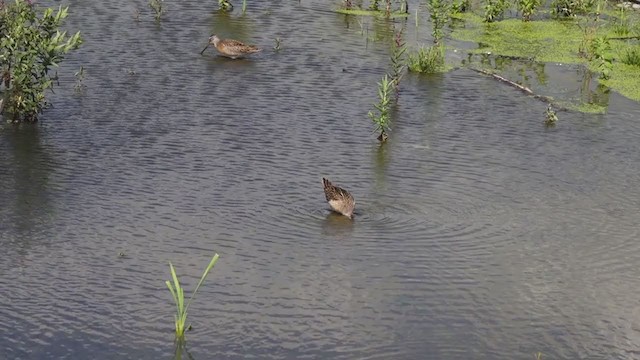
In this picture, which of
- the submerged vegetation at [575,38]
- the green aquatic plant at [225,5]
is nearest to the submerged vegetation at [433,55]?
the submerged vegetation at [575,38]

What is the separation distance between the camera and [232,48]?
16.8 metres

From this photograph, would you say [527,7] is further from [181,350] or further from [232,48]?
[181,350]

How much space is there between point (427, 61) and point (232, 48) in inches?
115

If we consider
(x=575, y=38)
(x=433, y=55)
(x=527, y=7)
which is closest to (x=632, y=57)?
(x=575, y=38)

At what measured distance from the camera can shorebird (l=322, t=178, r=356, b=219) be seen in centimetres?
1085

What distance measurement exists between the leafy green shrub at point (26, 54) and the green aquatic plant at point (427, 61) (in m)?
5.52

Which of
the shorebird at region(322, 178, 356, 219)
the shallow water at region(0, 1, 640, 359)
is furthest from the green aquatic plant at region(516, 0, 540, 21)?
the shorebird at region(322, 178, 356, 219)

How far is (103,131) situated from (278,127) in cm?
215

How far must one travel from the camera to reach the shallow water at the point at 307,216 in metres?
8.80

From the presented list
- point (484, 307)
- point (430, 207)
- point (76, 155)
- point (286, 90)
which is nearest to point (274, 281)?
point (484, 307)

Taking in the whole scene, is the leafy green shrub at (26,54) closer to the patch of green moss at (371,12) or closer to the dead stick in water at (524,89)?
the dead stick in water at (524,89)

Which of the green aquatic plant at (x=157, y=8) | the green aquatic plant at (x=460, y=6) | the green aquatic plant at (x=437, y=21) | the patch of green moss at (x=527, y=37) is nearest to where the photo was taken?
the green aquatic plant at (x=437, y=21)

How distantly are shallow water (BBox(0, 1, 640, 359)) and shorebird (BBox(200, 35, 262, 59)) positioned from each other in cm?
16

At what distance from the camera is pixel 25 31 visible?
13102 millimetres
